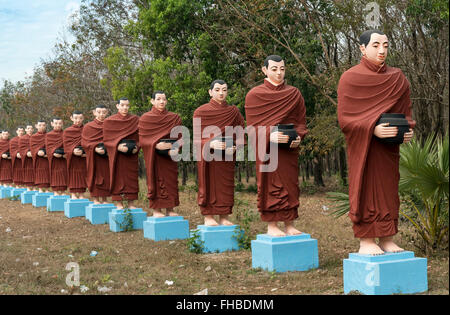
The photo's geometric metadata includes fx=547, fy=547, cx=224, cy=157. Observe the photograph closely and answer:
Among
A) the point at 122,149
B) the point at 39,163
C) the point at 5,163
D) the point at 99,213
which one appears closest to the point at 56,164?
the point at 39,163

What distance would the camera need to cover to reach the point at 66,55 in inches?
1005

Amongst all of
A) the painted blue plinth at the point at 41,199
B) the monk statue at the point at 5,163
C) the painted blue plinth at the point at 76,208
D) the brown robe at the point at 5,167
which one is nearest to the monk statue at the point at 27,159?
the painted blue plinth at the point at 41,199

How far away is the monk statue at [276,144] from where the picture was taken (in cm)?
735

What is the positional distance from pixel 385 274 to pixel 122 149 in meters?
7.26

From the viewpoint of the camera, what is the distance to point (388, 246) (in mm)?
5945

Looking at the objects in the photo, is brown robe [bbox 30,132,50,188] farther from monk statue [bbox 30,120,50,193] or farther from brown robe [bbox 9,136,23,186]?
brown robe [bbox 9,136,23,186]

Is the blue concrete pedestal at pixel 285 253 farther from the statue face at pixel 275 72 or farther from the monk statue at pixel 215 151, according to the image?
the statue face at pixel 275 72

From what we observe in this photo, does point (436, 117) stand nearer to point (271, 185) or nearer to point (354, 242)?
point (354, 242)

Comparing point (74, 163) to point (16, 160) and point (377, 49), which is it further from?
point (377, 49)

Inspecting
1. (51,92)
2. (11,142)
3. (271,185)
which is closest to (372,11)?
(271,185)

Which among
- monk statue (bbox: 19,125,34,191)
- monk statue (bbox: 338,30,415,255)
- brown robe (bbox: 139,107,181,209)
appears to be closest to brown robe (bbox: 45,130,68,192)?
monk statue (bbox: 19,125,34,191)

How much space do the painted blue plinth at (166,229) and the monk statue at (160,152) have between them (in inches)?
8.8

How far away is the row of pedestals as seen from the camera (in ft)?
18.4

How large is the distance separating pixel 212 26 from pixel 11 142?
969 cm
